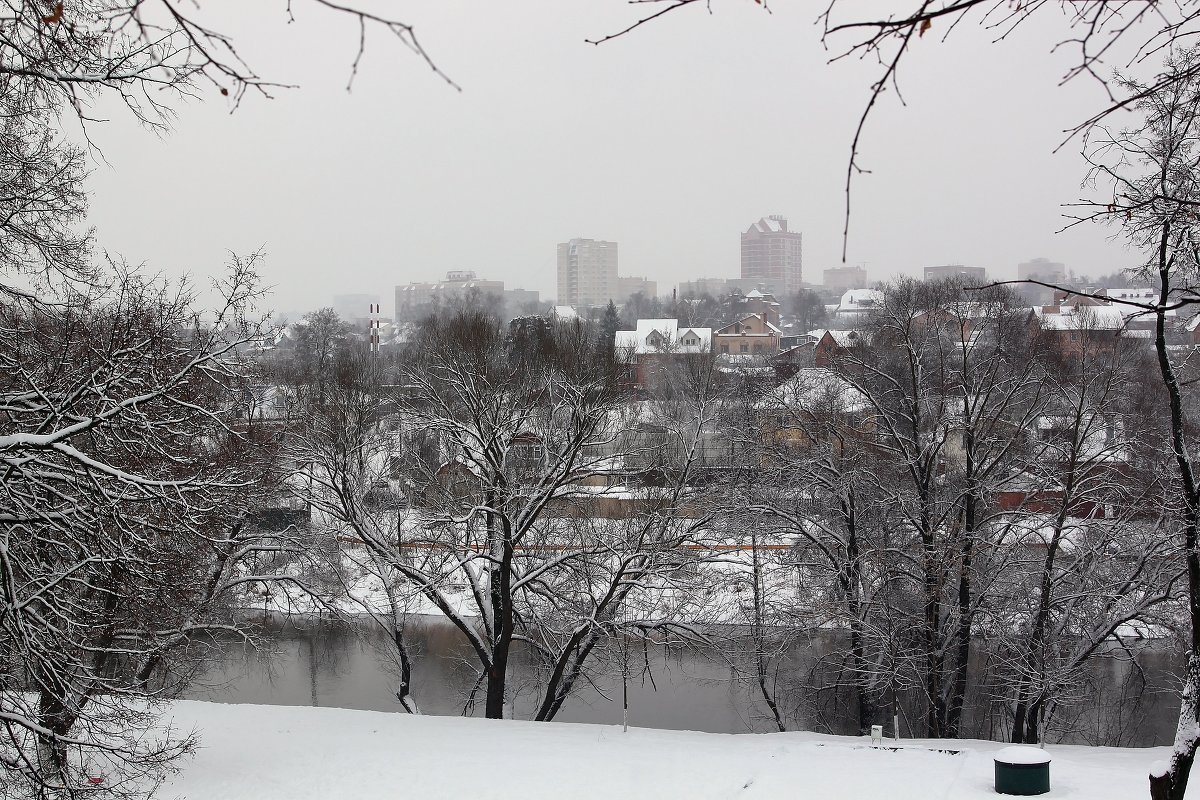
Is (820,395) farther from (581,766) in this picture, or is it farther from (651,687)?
(581,766)

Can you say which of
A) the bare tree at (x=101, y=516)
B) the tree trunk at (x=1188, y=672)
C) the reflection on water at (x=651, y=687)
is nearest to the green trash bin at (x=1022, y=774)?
the tree trunk at (x=1188, y=672)

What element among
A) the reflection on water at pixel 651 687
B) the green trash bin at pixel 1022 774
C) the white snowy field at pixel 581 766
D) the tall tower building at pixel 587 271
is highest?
the tall tower building at pixel 587 271

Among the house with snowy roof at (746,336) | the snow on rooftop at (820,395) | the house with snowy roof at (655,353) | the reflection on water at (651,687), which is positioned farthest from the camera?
the house with snowy roof at (746,336)

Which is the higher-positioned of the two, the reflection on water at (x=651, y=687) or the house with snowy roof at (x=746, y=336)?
the house with snowy roof at (x=746, y=336)

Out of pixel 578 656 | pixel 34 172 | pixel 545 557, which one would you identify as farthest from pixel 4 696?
pixel 545 557

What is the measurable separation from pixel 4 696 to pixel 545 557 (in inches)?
460

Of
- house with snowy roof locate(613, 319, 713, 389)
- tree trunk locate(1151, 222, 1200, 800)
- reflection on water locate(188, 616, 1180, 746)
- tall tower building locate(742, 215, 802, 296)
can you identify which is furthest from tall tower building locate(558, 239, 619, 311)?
tree trunk locate(1151, 222, 1200, 800)

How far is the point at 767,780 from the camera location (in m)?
11.5

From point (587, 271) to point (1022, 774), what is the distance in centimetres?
18696

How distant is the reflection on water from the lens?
56.2 ft

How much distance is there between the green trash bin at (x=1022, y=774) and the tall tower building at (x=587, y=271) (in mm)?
178458

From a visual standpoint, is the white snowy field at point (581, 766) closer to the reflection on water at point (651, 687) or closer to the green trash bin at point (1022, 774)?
the green trash bin at point (1022, 774)

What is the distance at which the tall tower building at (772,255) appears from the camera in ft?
591

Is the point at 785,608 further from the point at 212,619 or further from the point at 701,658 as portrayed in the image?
the point at 212,619
